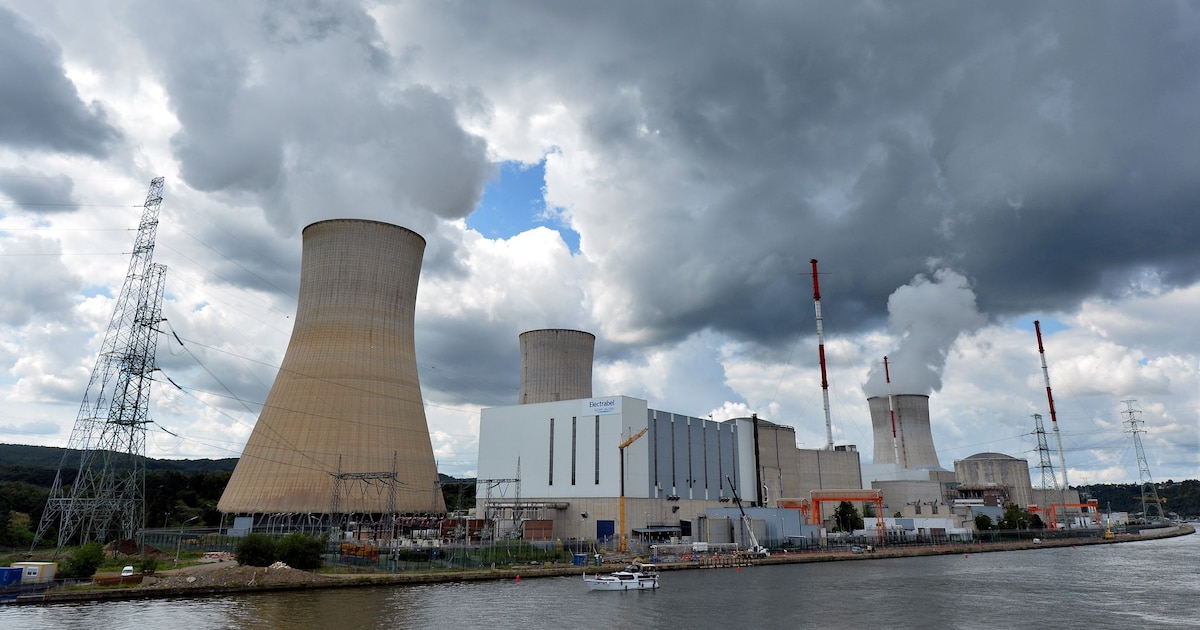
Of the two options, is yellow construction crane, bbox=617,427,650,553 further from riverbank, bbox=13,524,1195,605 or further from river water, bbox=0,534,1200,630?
river water, bbox=0,534,1200,630

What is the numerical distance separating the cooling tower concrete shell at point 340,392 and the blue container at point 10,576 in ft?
49.7

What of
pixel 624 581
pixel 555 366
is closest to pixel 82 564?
pixel 624 581

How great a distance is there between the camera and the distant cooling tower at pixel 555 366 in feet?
223

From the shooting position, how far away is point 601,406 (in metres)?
59.2

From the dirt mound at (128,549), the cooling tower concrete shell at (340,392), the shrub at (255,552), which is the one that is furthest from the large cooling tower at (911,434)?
the dirt mound at (128,549)

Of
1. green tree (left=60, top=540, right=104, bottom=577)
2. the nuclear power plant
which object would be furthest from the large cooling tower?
green tree (left=60, top=540, right=104, bottom=577)

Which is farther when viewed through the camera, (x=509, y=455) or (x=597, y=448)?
(x=509, y=455)

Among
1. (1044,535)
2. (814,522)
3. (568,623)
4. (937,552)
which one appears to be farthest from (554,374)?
(1044,535)

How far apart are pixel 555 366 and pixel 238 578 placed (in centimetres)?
3869

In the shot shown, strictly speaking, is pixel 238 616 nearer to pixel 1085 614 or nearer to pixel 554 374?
pixel 1085 614

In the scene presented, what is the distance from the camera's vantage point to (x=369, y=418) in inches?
1767

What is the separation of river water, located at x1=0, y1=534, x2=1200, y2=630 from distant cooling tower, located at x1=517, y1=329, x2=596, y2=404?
27301 millimetres

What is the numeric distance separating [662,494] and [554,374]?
1533 cm

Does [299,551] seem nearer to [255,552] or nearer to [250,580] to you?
[255,552]
